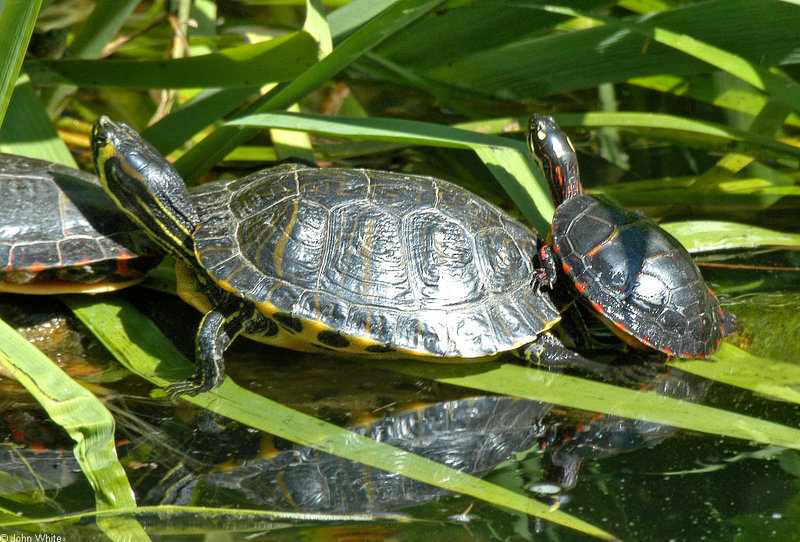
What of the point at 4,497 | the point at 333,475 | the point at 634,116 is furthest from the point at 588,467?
the point at 634,116

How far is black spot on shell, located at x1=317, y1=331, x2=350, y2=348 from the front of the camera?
2.47 meters

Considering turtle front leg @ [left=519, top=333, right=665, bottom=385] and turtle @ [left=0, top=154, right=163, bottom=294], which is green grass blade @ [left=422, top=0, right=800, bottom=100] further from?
turtle @ [left=0, top=154, right=163, bottom=294]

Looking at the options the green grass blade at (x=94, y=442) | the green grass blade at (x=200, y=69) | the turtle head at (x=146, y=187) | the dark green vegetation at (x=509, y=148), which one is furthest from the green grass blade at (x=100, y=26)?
the green grass blade at (x=94, y=442)

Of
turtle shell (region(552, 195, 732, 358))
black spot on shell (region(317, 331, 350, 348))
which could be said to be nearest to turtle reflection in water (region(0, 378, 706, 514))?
turtle shell (region(552, 195, 732, 358))

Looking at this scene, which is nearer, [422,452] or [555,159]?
[422,452]

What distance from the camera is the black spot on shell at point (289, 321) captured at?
245cm

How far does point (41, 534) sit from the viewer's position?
5.49 ft

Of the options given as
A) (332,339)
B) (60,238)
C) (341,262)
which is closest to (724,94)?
(341,262)

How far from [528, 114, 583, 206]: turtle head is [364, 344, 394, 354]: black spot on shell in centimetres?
102

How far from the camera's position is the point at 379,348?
8.16ft

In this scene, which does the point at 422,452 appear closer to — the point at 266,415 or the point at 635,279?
the point at 266,415

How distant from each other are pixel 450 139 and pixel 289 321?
93 centimetres

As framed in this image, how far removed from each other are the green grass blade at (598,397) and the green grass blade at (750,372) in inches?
10.0

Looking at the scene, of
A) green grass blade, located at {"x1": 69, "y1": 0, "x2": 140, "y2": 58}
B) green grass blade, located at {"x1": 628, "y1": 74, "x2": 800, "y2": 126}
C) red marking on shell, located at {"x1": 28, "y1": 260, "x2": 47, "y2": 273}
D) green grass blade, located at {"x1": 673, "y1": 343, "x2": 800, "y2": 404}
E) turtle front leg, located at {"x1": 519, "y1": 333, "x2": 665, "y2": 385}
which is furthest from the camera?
green grass blade, located at {"x1": 628, "y1": 74, "x2": 800, "y2": 126}
